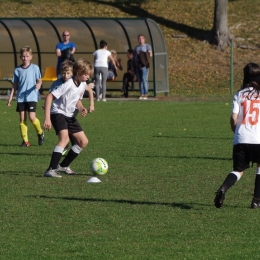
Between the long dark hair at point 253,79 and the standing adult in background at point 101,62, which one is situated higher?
the long dark hair at point 253,79

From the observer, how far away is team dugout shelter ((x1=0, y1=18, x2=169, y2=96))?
2798 centimetres

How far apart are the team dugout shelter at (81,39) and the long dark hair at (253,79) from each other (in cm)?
1947

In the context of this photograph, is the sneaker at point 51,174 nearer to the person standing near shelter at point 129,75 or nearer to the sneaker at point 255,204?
the sneaker at point 255,204

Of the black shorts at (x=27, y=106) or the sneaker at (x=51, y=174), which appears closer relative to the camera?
the sneaker at (x=51, y=174)

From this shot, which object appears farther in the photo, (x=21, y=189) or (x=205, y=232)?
(x=21, y=189)

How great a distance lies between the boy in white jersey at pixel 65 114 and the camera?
412 inches

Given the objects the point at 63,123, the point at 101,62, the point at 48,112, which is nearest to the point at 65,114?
the point at 63,123

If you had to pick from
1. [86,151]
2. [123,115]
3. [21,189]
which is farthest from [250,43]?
[21,189]

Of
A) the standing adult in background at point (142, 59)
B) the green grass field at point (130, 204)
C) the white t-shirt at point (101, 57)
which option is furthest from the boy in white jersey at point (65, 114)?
the standing adult in background at point (142, 59)

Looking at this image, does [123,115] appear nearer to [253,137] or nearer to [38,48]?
[38,48]

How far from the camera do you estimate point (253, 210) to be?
8.18m

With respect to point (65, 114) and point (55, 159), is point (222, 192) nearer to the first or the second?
point (55, 159)

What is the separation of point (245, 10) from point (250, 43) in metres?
3.52

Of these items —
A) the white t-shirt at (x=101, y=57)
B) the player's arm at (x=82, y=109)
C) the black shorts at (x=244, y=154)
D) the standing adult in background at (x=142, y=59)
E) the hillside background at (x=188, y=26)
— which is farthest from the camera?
the hillside background at (x=188, y=26)
